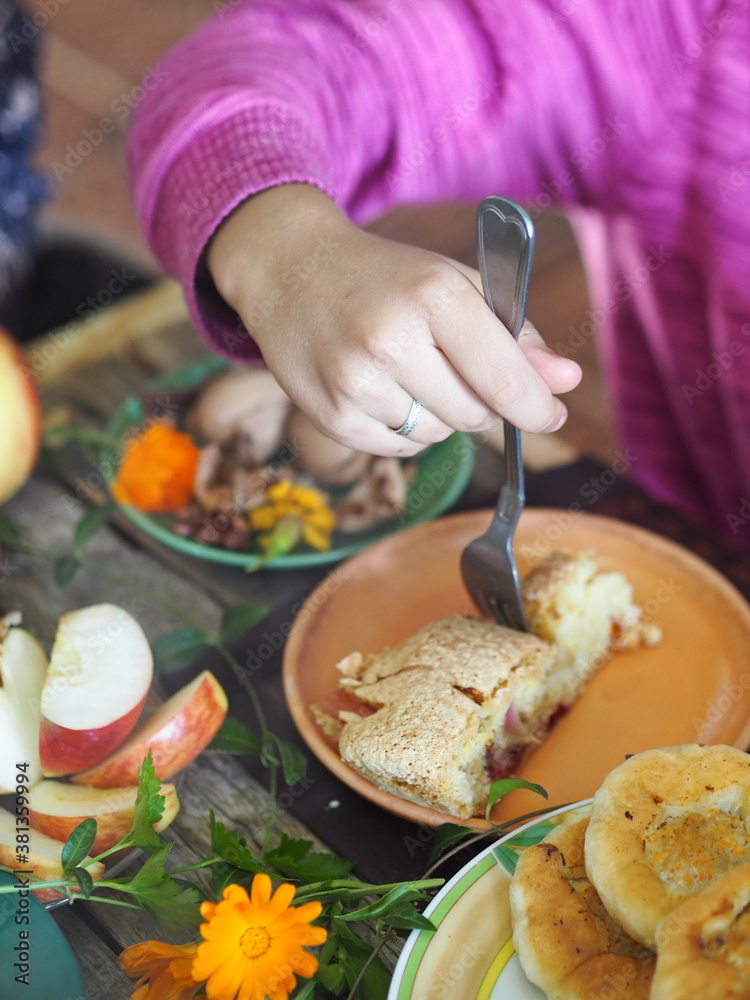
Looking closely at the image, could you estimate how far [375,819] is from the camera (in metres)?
0.65

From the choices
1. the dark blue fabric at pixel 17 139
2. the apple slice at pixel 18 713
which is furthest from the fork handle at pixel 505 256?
the dark blue fabric at pixel 17 139

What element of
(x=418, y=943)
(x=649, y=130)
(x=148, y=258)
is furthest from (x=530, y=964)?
(x=148, y=258)

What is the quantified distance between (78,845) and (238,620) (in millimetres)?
272

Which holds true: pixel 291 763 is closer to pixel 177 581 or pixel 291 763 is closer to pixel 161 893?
pixel 161 893

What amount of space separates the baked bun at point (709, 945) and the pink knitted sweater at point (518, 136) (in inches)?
22.9

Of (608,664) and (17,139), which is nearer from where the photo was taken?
(608,664)

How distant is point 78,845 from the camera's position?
54cm

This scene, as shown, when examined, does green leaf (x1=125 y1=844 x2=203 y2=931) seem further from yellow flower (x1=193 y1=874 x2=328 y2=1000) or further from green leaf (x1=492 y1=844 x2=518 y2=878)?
green leaf (x1=492 y1=844 x2=518 y2=878)

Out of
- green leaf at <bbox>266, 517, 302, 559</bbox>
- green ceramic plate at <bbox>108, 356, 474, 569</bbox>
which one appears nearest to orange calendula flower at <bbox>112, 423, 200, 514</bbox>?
green ceramic plate at <bbox>108, 356, 474, 569</bbox>

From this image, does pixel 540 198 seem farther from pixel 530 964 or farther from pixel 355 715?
pixel 530 964

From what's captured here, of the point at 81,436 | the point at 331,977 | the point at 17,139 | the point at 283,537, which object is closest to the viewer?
the point at 331,977

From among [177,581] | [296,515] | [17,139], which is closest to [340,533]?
[296,515]

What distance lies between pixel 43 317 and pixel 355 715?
3.68ft

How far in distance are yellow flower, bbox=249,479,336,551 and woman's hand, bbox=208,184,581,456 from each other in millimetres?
250
